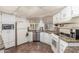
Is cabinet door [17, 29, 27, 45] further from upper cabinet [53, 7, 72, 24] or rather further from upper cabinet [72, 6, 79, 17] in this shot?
upper cabinet [72, 6, 79, 17]

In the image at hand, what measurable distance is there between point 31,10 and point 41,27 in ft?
0.98

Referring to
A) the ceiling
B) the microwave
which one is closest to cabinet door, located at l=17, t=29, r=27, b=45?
the microwave

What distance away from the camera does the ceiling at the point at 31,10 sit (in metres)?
1.46

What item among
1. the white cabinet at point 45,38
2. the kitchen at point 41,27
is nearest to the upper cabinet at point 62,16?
the kitchen at point 41,27

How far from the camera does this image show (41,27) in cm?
166

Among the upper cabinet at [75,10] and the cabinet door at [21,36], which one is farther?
the cabinet door at [21,36]

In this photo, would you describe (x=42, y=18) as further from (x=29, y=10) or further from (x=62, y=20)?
(x=62, y=20)

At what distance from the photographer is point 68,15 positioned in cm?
172

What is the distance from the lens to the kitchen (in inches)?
59.6

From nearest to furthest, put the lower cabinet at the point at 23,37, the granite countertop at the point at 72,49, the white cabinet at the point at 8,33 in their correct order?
the granite countertop at the point at 72,49 < the white cabinet at the point at 8,33 < the lower cabinet at the point at 23,37

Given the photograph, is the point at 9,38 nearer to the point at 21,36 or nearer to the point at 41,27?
the point at 21,36

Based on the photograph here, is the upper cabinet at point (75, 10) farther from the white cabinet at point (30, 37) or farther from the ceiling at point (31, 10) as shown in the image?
the white cabinet at point (30, 37)
